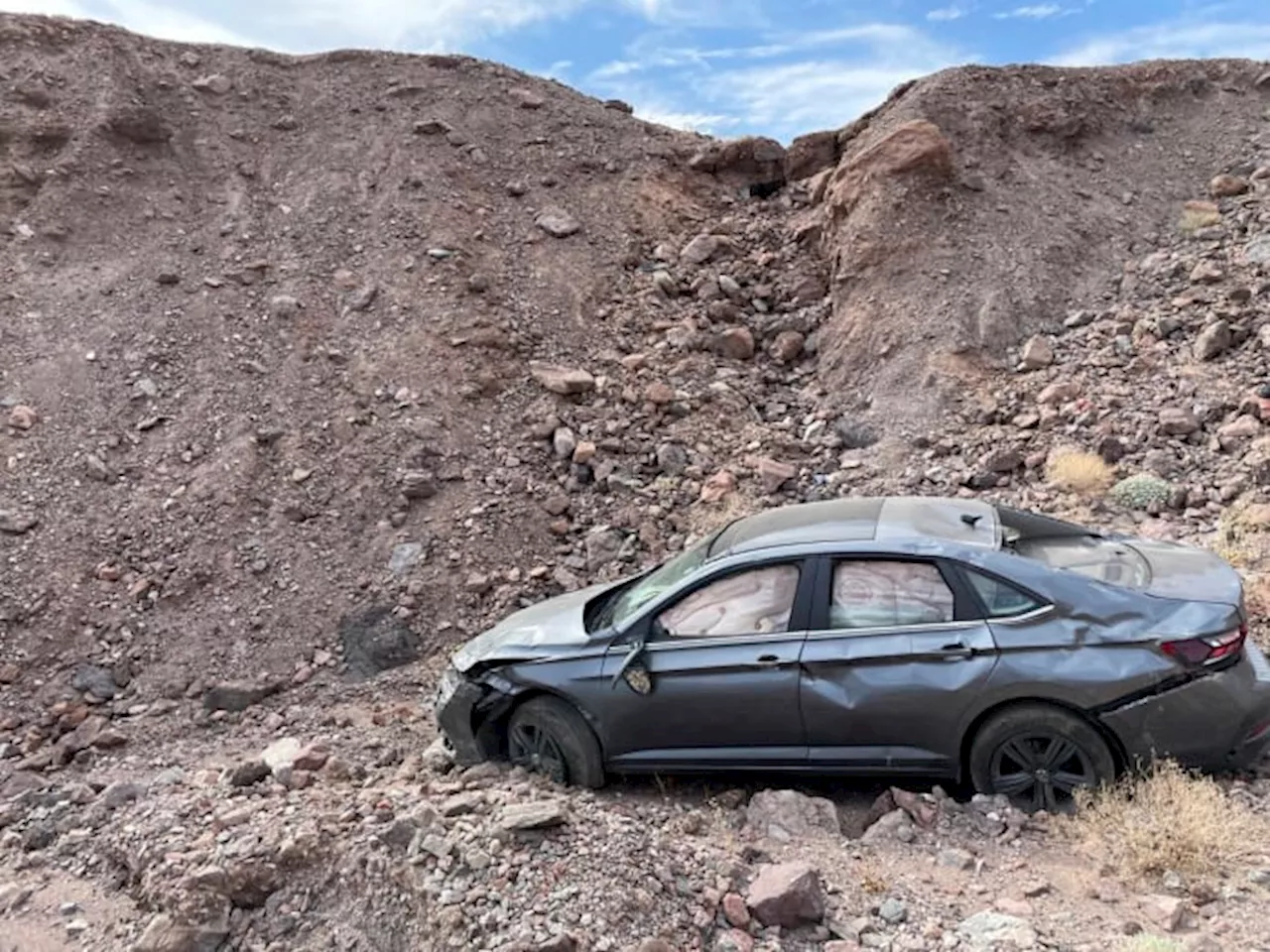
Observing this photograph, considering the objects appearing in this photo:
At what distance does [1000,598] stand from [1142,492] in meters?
4.03

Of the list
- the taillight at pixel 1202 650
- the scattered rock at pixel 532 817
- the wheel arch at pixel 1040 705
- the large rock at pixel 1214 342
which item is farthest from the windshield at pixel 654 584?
the large rock at pixel 1214 342

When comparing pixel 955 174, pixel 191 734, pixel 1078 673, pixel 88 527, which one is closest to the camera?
pixel 1078 673

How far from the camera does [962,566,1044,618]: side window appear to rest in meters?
5.05

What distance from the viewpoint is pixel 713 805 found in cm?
548

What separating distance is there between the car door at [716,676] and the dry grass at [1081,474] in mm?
4344

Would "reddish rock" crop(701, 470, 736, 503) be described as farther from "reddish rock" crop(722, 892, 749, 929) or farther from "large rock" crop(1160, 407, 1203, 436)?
"reddish rock" crop(722, 892, 749, 929)

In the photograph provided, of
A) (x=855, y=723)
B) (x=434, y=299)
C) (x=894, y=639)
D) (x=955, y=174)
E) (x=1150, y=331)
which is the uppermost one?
(x=955, y=174)

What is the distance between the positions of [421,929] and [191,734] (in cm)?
446

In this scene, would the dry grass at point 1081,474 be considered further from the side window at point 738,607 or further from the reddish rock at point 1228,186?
the reddish rock at point 1228,186

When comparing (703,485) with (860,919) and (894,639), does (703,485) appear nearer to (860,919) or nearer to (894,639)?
(894,639)

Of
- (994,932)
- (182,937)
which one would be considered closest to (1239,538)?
(994,932)

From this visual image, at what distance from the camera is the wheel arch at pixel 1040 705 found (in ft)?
16.1

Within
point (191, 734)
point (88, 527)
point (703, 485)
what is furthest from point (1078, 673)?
point (88, 527)

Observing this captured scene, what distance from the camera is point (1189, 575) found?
515 cm
